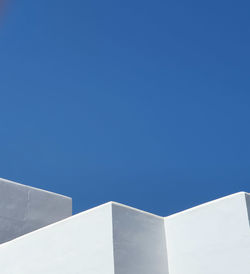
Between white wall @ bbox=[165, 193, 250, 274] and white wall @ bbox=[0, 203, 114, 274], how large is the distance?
1597 mm

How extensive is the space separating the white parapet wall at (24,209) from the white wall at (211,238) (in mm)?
5178

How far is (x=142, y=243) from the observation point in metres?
9.36

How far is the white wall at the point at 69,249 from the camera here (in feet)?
29.6

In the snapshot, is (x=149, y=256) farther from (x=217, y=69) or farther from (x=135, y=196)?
(x=135, y=196)

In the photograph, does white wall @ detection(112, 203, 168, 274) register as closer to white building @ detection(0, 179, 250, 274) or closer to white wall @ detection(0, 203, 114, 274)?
white building @ detection(0, 179, 250, 274)

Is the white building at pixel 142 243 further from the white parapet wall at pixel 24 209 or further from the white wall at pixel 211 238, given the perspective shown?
the white parapet wall at pixel 24 209

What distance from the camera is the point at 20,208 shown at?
1362 cm

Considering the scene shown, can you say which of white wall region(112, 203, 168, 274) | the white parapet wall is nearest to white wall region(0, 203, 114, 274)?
white wall region(112, 203, 168, 274)

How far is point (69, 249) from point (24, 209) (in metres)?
4.46

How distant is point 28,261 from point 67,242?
127cm

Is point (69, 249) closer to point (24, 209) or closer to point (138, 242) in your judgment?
point (138, 242)

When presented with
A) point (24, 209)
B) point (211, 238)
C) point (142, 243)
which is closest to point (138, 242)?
point (142, 243)

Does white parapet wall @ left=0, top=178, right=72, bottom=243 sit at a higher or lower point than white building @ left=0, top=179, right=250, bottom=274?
higher

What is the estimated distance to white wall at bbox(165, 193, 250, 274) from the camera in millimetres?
8688
